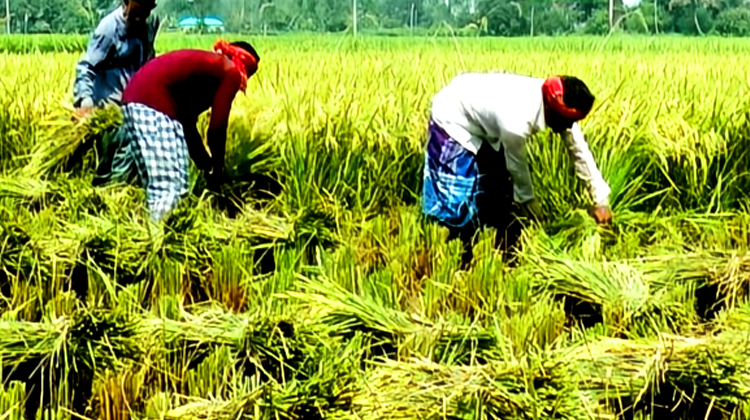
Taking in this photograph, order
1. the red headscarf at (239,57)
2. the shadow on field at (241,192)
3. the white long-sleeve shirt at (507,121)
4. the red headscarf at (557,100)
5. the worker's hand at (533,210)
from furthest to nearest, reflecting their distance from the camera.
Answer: the shadow on field at (241,192) < the red headscarf at (239,57) < the worker's hand at (533,210) < the white long-sleeve shirt at (507,121) < the red headscarf at (557,100)

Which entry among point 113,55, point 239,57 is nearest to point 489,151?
point 239,57

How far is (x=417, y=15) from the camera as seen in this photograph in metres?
14.5

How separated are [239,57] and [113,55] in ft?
2.64

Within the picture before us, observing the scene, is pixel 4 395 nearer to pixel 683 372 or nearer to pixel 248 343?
pixel 248 343

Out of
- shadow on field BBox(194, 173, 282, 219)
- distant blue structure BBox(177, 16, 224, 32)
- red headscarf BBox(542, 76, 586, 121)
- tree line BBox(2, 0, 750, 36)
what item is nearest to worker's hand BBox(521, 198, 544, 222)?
red headscarf BBox(542, 76, 586, 121)

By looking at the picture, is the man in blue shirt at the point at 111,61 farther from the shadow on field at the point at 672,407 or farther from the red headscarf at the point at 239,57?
the shadow on field at the point at 672,407

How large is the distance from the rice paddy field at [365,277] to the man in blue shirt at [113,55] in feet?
0.46

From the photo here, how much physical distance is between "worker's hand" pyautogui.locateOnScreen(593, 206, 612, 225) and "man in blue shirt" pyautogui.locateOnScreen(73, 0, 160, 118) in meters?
1.89

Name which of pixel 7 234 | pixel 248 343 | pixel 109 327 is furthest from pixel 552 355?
pixel 7 234

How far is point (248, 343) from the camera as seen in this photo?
2.68 metres

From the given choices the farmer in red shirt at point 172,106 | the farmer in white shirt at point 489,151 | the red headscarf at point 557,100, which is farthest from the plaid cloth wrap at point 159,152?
the red headscarf at point 557,100

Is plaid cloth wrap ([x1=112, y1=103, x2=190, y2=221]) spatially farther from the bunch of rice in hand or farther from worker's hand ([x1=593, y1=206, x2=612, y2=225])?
worker's hand ([x1=593, y1=206, x2=612, y2=225])

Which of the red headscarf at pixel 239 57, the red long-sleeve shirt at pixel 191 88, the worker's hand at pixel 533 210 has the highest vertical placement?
the red headscarf at pixel 239 57

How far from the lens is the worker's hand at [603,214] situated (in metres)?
3.58
